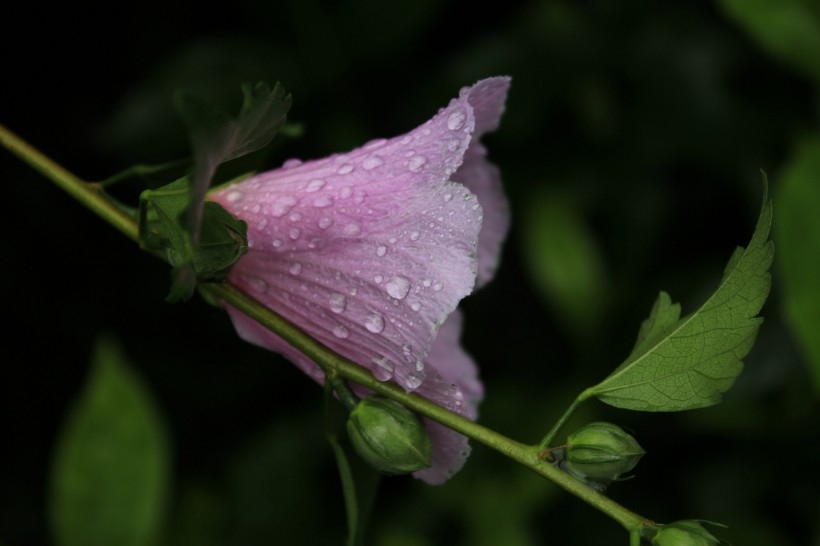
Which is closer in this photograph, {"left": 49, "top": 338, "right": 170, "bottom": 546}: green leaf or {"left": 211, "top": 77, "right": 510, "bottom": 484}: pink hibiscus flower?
{"left": 211, "top": 77, "right": 510, "bottom": 484}: pink hibiscus flower

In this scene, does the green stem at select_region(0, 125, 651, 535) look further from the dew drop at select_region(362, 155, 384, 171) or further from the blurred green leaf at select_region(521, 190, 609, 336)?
the blurred green leaf at select_region(521, 190, 609, 336)

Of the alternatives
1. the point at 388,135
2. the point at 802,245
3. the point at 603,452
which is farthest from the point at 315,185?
the point at 388,135

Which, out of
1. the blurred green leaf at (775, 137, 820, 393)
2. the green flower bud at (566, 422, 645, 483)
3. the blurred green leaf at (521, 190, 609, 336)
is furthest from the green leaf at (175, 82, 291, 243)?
the blurred green leaf at (521, 190, 609, 336)

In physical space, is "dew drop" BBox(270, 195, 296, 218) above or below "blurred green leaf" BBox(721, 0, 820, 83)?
above

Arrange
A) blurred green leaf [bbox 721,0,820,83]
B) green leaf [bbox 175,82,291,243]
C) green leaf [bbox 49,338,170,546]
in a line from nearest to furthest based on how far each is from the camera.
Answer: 1. green leaf [bbox 175,82,291,243]
2. blurred green leaf [bbox 721,0,820,83]
3. green leaf [bbox 49,338,170,546]

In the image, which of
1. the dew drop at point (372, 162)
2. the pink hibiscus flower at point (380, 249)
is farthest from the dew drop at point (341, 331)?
the dew drop at point (372, 162)

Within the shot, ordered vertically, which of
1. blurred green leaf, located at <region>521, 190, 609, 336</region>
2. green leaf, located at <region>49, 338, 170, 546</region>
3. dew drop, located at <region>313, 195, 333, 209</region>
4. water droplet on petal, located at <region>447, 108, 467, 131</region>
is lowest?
green leaf, located at <region>49, 338, 170, 546</region>

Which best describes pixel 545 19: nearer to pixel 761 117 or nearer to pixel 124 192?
pixel 761 117
